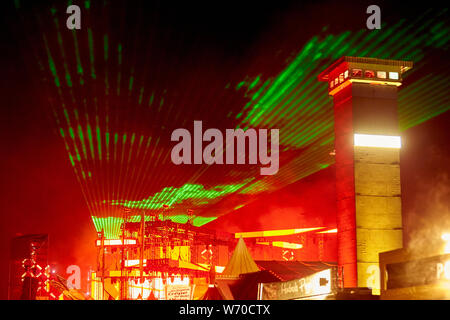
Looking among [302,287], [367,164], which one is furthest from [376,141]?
[302,287]

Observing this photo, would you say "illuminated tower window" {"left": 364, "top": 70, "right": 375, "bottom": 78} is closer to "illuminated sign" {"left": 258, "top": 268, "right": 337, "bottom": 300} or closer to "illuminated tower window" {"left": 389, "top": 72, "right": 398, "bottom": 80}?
"illuminated tower window" {"left": 389, "top": 72, "right": 398, "bottom": 80}

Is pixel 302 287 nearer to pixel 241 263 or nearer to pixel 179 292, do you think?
pixel 179 292

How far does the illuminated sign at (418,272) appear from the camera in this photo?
8.64 meters

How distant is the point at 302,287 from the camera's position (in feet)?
33.5

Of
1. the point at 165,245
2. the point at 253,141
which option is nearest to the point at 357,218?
the point at 253,141

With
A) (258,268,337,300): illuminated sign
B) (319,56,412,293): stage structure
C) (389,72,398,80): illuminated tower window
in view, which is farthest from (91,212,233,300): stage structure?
(258,268,337,300): illuminated sign

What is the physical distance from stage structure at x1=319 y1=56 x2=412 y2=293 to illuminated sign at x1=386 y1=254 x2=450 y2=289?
5.17 metres

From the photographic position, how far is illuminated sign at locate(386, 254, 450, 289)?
8.64 m

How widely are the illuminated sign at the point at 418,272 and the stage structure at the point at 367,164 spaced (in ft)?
16.9

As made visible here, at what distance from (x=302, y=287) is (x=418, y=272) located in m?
2.20

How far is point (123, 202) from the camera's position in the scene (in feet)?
94.7

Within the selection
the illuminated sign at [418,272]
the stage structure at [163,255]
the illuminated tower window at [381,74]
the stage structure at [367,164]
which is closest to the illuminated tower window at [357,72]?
the stage structure at [367,164]

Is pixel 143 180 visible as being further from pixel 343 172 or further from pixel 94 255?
pixel 94 255

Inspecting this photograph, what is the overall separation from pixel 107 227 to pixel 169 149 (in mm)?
22386
